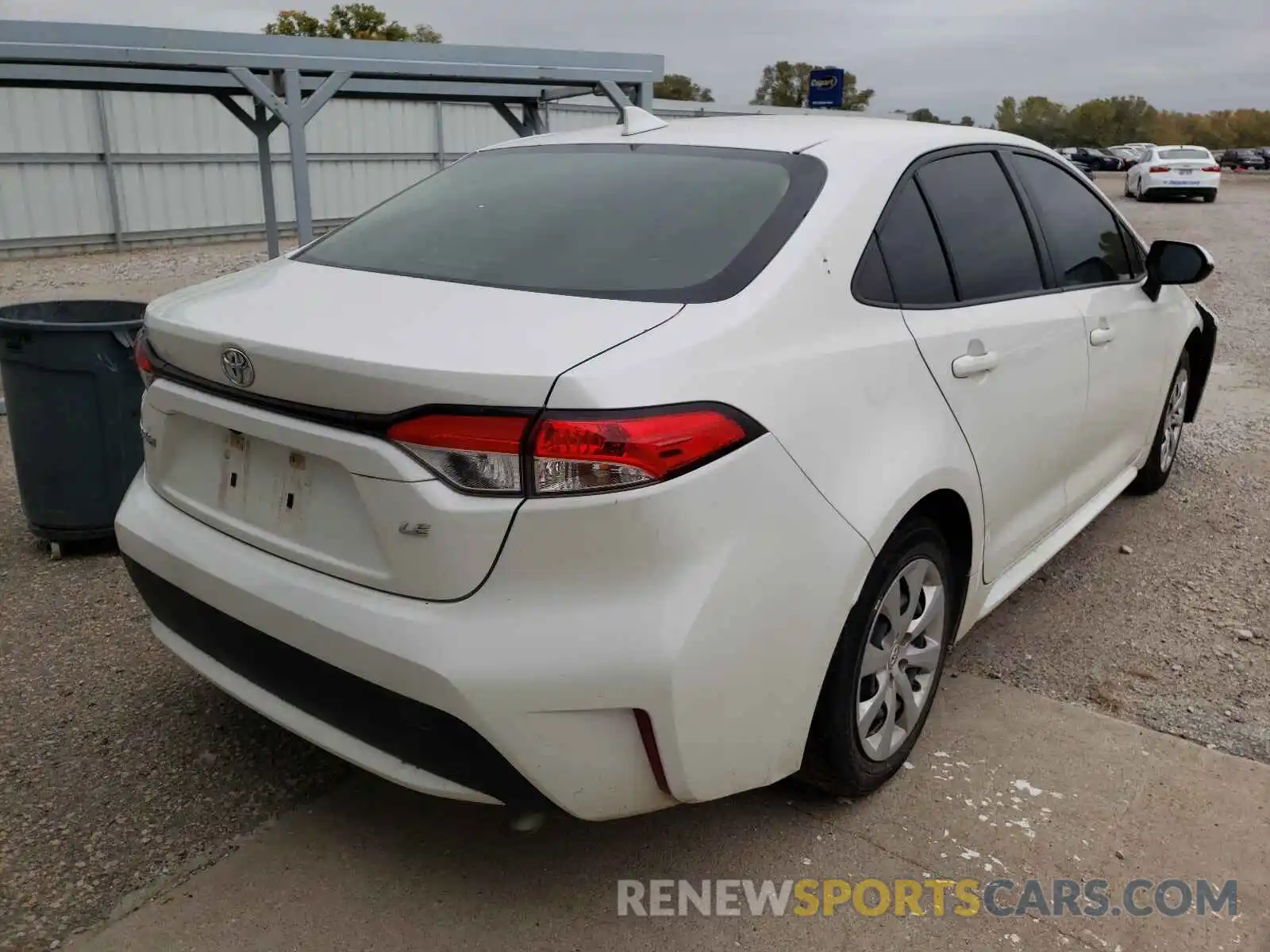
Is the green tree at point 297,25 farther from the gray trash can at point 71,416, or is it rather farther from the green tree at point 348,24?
→ the gray trash can at point 71,416

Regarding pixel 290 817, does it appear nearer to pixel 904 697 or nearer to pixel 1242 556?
pixel 904 697

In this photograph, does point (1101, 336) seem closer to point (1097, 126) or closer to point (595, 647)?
point (595, 647)

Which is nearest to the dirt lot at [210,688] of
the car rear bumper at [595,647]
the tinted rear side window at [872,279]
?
the car rear bumper at [595,647]

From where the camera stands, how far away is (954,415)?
2.71 metres

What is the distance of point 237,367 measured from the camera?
2.24 m

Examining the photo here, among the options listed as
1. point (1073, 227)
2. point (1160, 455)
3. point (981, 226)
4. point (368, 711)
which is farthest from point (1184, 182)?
point (368, 711)

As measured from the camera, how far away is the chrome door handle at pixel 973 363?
2.75m

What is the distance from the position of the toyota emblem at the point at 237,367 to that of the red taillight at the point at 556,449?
453mm

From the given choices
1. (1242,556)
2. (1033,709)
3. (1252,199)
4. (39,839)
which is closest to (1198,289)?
(1242,556)

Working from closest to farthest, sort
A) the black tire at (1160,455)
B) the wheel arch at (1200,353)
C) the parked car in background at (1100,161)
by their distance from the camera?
the black tire at (1160,455), the wheel arch at (1200,353), the parked car in background at (1100,161)

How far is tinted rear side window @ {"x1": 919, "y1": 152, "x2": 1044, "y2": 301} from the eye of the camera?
9.68ft

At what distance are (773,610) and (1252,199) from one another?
33.6 m

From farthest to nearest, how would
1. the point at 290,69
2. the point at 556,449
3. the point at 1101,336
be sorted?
the point at 290,69
the point at 1101,336
the point at 556,449

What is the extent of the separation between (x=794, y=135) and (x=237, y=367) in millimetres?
1599
